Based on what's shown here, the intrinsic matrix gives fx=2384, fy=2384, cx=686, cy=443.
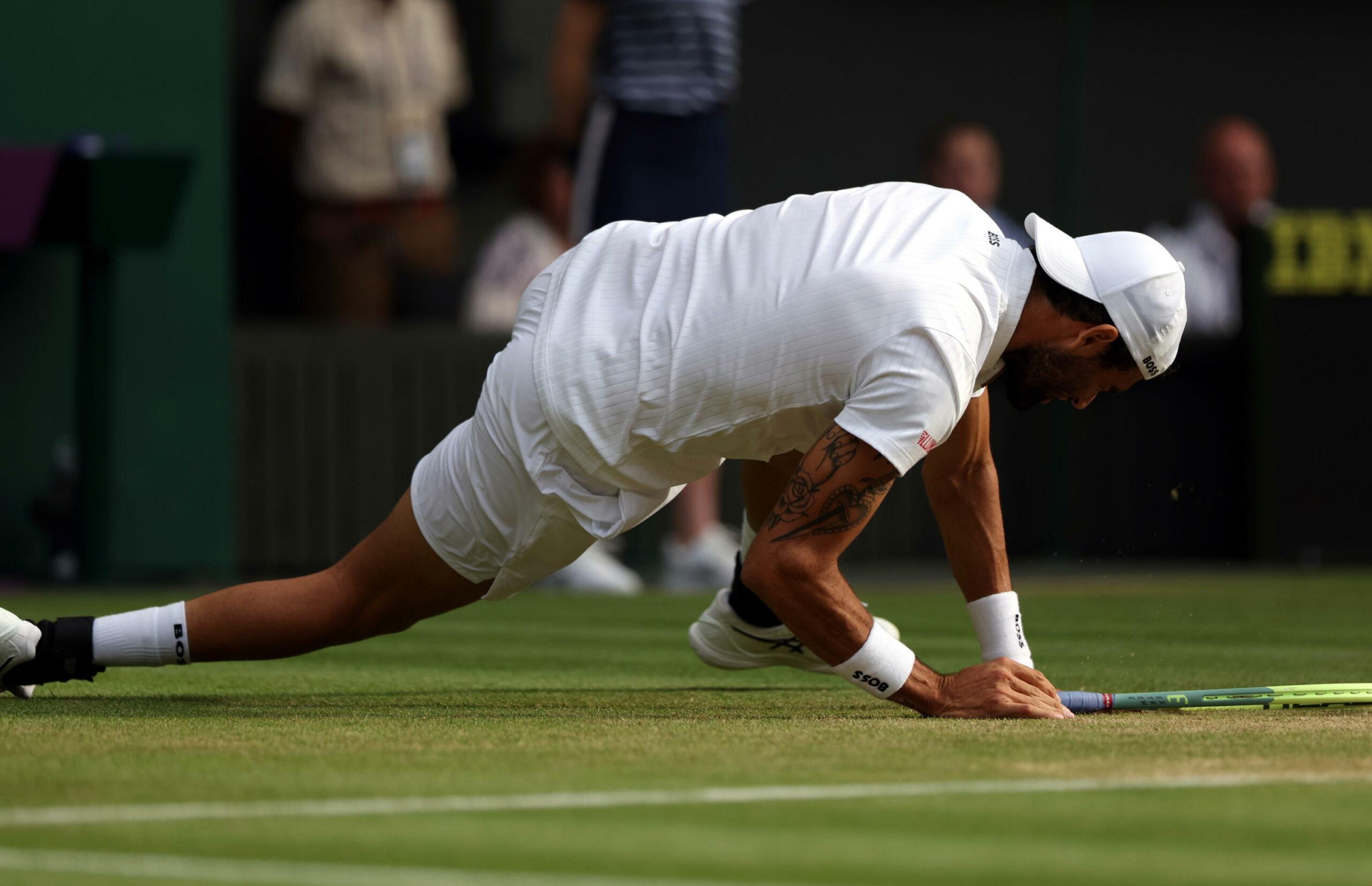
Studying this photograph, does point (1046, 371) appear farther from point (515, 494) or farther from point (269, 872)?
point (269, 872)

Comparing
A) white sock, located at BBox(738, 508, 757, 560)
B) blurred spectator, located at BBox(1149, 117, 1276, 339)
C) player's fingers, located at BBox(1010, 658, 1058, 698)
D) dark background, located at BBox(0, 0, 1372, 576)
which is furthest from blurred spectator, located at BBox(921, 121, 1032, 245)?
player's fingers, located at BBox(1010, 658, 1058, 698)

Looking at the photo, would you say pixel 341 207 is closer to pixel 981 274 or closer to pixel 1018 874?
pixel 981 274

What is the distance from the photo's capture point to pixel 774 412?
4.43 metres

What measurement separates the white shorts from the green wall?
4.95 m

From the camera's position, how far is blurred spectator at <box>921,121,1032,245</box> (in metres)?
11.3

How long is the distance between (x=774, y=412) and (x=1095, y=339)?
2.00ft

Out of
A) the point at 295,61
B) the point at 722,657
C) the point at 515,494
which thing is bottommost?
the point at 722,657

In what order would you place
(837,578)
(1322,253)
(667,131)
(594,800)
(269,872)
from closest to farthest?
(269,872) → (594,800) → (837,578) → (667,131) → (1322,253)

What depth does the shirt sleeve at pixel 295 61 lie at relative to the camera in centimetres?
1119

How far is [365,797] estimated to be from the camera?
3289mm

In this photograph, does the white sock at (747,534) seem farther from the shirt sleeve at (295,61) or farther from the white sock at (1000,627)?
the shirt sleeve at (295,61)

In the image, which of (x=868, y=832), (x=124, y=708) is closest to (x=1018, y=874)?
(x=868, y=832)

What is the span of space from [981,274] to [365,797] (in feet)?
5.34

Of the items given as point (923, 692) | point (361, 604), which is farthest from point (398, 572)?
point (923, 692)
